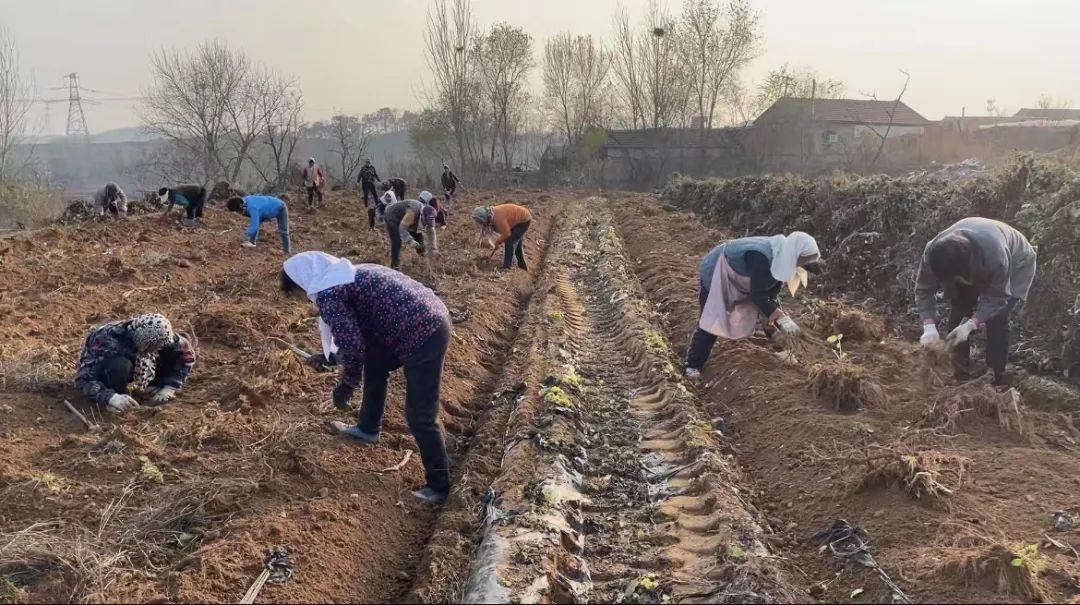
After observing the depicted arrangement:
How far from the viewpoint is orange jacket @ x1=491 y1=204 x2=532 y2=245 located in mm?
9961

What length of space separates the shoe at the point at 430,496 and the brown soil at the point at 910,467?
205 centimetres

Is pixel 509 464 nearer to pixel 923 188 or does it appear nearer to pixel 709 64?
pixel 923 188

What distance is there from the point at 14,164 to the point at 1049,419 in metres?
37.0

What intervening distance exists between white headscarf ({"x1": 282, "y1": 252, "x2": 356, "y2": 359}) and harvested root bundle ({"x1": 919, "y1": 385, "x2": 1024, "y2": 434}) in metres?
4.16

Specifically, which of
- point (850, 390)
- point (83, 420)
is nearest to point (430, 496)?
point (83, 420)

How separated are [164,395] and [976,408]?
6214 mm

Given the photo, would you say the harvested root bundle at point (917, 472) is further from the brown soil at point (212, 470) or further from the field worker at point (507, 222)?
the field worker at point (507, 222)

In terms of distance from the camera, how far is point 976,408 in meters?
4.80

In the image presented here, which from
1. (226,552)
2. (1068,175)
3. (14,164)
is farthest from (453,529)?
(14,164)

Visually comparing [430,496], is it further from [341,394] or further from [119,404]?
[119,404]

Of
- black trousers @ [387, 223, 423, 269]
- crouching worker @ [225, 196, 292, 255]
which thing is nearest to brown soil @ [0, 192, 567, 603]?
black trousers @ [387, 223, 423, 269]

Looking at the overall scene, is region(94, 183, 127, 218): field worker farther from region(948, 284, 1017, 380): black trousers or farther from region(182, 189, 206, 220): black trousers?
region(948, 284, 1017, 380): black trousers

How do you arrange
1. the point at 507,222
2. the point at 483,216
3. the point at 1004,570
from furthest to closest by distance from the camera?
the point at 507,222 < the point at 483,216 < the point at 1004,570

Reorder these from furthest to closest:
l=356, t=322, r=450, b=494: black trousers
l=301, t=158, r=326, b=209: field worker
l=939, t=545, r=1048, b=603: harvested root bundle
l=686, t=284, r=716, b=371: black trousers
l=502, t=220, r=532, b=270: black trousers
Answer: l=301, t=158, r=326, b=209: field worker < l=502, t=220, r=532, b=270: black trousers < l=686, t=284, r=716, b=371: black trousers < l=356, t=322, r=450, b=494: black trousers < l=939, t=545, r=1048, b=603: harvested root bundle
